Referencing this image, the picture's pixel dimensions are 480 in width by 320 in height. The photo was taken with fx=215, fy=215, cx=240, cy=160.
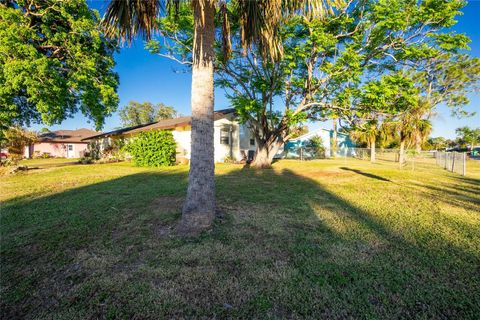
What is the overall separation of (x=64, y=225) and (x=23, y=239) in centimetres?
68

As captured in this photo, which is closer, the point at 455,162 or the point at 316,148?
the point at 455,162

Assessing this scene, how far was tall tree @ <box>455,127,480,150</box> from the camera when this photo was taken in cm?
4728

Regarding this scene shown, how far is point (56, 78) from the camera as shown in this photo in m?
12.1

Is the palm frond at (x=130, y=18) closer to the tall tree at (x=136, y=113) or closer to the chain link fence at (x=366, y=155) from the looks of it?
the chain link fence at (x=366, y=155)

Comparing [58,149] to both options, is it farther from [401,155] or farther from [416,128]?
[416,128]

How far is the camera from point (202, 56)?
3988 mm

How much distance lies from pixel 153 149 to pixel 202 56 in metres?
13.5

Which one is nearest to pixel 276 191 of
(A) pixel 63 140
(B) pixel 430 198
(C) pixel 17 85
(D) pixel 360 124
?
(B) pixel 430 198

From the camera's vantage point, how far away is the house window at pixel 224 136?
20812 mm

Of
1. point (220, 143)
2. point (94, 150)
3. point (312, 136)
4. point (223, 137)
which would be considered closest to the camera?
point (220, 143)

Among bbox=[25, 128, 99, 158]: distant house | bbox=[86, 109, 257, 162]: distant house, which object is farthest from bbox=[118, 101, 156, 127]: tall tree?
bbox=[86, 109, 257, 162]: distant house

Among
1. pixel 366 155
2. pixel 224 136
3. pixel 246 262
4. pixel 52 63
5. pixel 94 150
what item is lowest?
pixel 246 262

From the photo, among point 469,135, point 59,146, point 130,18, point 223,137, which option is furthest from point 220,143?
point 469,135

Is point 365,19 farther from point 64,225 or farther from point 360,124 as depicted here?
point 64,225
